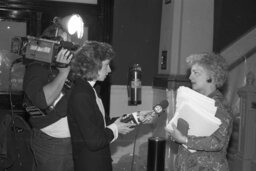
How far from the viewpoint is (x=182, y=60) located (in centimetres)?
441

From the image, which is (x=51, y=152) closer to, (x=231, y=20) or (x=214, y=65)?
(x=214, y=65)

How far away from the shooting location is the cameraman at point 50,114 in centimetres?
236

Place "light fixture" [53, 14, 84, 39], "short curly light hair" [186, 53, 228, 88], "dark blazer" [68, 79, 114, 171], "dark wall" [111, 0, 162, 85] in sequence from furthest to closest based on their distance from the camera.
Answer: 1. "dark wall" [111, 0, 162, 85]
2. "light fixture" [53, 14, 84, 39]
3. "short curly light hair" [186, 53, 228, 88]
4. "dark blazer" [68, 79, 114, 171]

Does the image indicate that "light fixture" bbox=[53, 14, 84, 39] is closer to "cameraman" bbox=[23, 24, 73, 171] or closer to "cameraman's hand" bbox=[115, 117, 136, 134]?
"cameraman" bbox=[23, 24, 73, 171]

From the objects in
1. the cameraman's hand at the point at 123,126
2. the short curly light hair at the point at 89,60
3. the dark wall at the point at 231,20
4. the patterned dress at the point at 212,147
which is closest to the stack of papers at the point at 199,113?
the patterned dress at the point at 212,147

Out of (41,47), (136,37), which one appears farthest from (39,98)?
(136,37)

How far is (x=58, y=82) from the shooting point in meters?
2.37

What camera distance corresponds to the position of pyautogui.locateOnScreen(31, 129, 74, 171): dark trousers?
2.42m

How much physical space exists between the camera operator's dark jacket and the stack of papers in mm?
705

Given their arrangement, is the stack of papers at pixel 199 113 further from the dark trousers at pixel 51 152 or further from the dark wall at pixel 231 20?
the dark wall at pixel 231 20

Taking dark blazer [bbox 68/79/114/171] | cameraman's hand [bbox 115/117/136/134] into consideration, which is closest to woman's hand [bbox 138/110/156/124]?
cameraman's hand [bbox 115/117/136/134]

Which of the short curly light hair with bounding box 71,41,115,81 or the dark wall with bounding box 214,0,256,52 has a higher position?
the dark wall with bounding box 214,0,256,52

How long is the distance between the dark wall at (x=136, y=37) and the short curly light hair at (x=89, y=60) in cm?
223

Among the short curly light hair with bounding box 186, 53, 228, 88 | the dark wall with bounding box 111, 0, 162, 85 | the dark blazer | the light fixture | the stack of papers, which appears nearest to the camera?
the dark blazer
